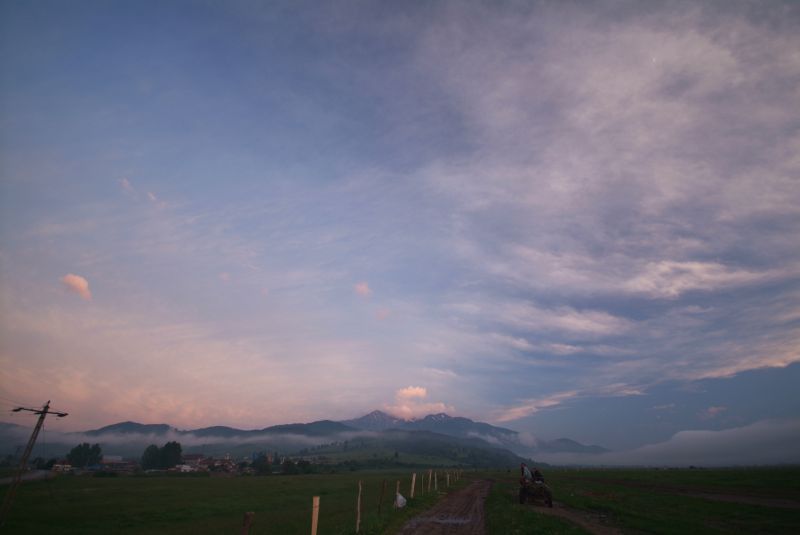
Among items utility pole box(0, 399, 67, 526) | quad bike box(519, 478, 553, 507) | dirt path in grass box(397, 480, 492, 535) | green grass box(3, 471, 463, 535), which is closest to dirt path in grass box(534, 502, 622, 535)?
quad bike box(519, 478, 553, 507)

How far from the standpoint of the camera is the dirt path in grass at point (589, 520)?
23.0 m

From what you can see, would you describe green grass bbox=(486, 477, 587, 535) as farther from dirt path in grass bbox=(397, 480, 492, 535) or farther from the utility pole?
the utility pole

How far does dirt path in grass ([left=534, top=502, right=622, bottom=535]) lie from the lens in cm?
2303

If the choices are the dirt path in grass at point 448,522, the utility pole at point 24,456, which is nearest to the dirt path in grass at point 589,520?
the dirt path in grass at point 448,522

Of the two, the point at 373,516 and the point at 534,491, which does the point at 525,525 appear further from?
the point at 534,491

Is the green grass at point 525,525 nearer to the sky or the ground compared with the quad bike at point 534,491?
nearer to the ground

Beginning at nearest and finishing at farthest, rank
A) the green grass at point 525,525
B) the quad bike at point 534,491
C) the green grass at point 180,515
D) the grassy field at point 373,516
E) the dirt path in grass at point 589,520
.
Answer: the green grass at point 525,525 → the dirt path in grass at point 589,520 → the grassy field at point 373,516 → the green grass at point 180,515 → the quad bike at point 534,491

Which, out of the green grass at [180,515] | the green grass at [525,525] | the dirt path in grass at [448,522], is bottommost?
the green grass at [180,515]

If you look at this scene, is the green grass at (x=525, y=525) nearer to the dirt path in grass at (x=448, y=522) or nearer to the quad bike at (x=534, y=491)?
the dirt path in grass at (x=448, y=522)

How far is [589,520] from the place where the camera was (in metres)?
27.5

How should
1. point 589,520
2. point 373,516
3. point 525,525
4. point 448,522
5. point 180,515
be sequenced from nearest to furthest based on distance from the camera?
point 525,525 < point 373,516 < point 448,522 < point 589,520 < point 180,515

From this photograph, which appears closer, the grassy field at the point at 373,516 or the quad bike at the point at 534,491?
the grassy field at the point at 373,516

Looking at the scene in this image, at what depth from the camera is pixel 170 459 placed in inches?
7431

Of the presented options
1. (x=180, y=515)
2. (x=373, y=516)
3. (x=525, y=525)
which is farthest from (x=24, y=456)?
(x=525, y=525)
